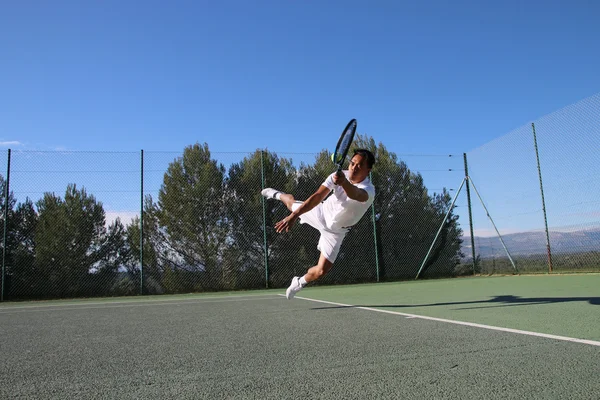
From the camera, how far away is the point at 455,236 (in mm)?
12375

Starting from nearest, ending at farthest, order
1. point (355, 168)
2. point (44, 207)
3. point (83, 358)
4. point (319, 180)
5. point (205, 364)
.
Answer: point (205, 364)
point (83, 358)
point (355, 168)
point (44, 207)
point (319, 180)

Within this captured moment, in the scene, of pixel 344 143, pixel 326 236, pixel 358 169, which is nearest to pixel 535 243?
pixel 326 236

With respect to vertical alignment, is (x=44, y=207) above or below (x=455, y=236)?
above

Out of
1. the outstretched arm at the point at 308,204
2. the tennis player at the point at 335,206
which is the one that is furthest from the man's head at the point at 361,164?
the outstretched arm at the point at 308,204

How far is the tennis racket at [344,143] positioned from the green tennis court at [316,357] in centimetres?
148

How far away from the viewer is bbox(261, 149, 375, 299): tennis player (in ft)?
13.7

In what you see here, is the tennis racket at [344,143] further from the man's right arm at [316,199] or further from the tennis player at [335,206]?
the man's right arm at [316,199]

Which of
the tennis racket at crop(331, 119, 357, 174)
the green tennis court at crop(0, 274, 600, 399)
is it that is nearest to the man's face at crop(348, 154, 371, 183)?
the tennis racket at crop(331, 119, 357, 174)

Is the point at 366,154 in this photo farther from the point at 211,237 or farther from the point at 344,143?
the point at 211,237

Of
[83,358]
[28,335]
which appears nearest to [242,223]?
[28,335]

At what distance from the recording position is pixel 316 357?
2.39 metres

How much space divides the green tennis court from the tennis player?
3.21ft

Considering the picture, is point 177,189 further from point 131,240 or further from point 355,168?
point 355,168

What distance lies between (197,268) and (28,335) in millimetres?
6391
